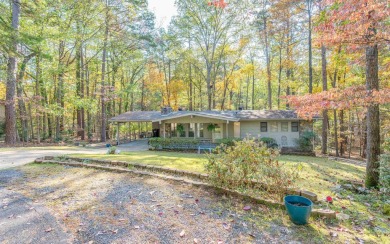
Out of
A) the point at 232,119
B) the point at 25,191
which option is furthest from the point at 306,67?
the point at 25,191

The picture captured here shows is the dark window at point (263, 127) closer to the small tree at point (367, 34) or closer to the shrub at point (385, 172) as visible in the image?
the small tree at point (367, 34)

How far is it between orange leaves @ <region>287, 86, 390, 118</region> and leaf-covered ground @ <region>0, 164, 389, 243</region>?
2.99 metres

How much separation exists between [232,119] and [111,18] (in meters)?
15.4

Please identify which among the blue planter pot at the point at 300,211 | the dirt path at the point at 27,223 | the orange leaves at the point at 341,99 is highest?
the orange leaves at the point at 341,99

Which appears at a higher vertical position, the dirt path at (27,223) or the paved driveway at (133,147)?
the dirt path at (27,223)

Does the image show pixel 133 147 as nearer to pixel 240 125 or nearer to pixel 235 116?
pixel 235 116

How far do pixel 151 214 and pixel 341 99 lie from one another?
225 inches

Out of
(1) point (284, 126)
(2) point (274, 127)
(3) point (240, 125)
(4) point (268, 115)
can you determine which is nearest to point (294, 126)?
(1) point (284, 126)

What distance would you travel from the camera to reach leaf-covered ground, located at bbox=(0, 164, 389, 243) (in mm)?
2836

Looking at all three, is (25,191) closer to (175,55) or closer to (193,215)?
(193,215)

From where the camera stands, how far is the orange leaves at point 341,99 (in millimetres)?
4870

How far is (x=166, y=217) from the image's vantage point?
336 centimetres

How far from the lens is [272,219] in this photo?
10.8ft

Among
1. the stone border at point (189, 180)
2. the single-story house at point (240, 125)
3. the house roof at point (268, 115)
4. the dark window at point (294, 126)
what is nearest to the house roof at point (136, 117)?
the single-story house at point (240, 125)
